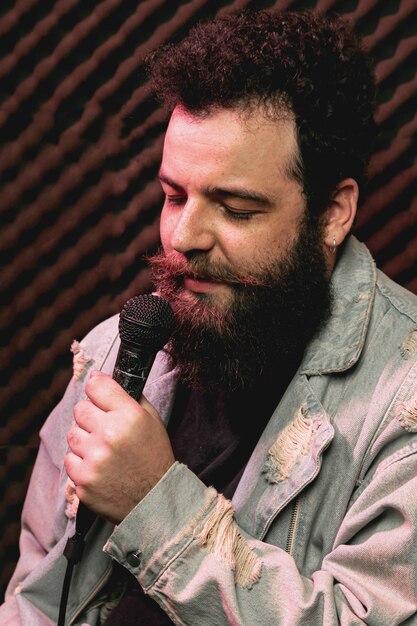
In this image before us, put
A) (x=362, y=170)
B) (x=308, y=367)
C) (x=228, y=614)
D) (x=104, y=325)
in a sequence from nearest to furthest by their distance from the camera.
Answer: (x=228, y=614) < (x=308, y=367) < (x=362, y=170) < (x=104, y=325)

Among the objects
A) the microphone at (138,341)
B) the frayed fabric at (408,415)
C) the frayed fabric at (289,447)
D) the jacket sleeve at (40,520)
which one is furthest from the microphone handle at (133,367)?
the jacket sleeve at (40,520)

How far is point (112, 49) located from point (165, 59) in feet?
1.22

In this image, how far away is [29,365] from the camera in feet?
5.70

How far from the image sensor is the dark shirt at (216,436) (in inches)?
48.3

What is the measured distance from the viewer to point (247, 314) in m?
1.21

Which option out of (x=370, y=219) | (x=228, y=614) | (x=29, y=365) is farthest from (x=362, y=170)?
(x=29, y=365)

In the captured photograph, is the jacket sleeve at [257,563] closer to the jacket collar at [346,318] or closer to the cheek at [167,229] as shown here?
the jacket collar at [346,318]

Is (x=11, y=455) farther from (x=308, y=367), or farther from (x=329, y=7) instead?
(x=329, y=7)

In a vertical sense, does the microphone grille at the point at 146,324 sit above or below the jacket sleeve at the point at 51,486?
above

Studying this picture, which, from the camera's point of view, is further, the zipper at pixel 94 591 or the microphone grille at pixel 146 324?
the zipper at pixel 94 591

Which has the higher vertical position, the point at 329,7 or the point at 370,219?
the point at 329,7

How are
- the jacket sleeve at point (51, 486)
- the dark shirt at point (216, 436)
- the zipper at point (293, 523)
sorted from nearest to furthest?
the zipper at point (293, 523) < the dark shirt at point (216, 436) < the jacket sleeve at point (51, 486)

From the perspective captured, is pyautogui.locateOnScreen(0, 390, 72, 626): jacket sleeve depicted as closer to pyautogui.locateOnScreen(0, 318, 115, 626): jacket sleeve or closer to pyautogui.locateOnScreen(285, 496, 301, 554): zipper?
pyautogui.locateOnScreen(0, 318, 115, 626): jacket sleeve

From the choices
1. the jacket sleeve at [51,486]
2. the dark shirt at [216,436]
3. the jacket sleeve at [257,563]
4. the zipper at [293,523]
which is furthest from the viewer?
the jacket sleeve at [51,486]
